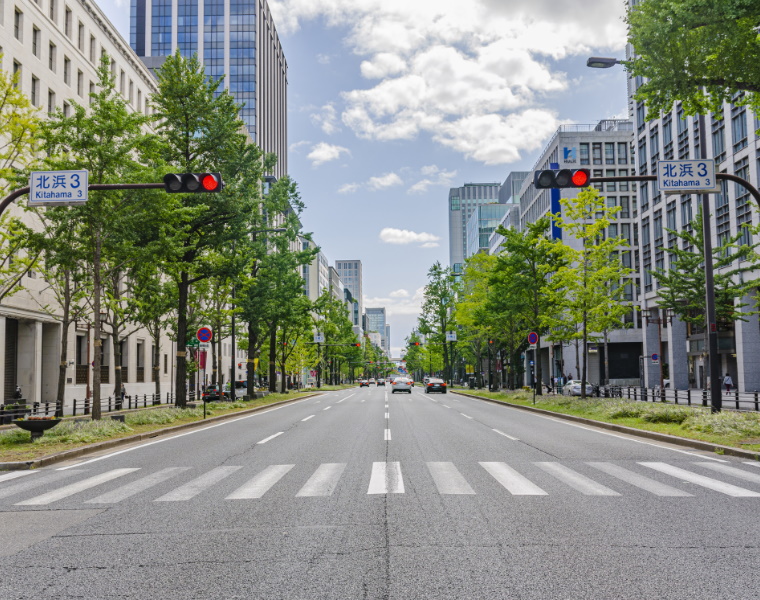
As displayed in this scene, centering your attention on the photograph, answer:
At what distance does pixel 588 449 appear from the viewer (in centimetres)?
1372

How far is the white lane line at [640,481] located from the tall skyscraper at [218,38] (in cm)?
9396

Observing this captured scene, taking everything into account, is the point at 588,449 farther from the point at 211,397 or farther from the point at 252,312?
the point at 211,397

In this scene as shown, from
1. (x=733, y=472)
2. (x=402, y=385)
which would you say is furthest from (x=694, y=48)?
(x=402, y=385)

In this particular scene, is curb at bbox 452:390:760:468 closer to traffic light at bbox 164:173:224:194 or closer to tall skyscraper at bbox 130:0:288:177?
traffic light at bbox 164:173:224:194

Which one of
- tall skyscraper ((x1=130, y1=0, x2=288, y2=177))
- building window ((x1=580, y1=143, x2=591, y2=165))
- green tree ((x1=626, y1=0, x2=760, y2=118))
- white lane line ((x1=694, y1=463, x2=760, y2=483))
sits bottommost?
white lane line ((x1=694, y1=463, x2=760, y2=483))

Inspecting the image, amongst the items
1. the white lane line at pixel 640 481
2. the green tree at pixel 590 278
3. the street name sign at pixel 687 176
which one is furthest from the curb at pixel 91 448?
the green tree at pixel 590 278

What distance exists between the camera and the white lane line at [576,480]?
340 inches

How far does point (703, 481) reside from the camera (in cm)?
952

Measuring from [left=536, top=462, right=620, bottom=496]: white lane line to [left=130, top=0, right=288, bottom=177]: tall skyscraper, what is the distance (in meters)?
93.7

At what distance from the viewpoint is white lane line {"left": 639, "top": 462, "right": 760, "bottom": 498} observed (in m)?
8.55

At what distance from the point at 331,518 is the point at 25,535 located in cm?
302

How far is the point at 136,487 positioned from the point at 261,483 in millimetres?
1713

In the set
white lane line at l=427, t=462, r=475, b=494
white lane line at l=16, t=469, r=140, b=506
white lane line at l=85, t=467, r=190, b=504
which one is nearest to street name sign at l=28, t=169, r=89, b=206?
white lane line at l=16, t=469, r=140, b=506

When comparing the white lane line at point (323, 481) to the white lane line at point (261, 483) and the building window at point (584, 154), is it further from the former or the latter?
the building window at point (584, 154)
